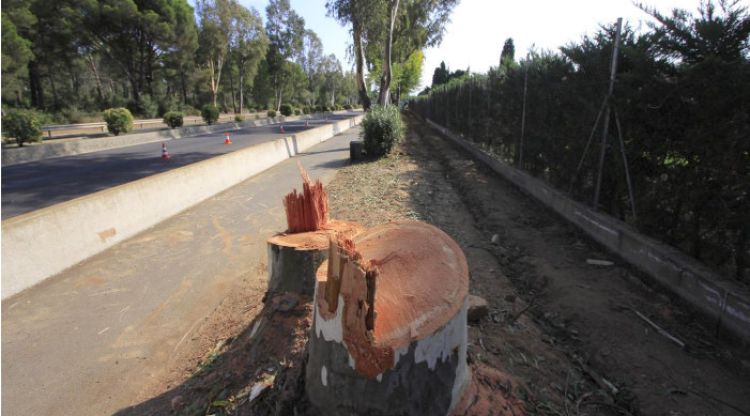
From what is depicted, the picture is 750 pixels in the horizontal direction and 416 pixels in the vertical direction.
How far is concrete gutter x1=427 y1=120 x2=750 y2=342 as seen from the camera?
3.25 metres

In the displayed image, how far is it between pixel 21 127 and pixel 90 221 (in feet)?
53.8

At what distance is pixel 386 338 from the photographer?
148 cm

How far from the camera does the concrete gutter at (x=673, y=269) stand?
3248 mm

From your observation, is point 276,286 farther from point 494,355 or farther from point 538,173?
point 538,173

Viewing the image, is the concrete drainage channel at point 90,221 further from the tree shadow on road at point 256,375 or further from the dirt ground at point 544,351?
the tree shadow on road at point 256,375

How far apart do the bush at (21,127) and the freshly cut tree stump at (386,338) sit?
21400 millimetres

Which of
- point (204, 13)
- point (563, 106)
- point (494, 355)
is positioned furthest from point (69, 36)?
point (494, 355)

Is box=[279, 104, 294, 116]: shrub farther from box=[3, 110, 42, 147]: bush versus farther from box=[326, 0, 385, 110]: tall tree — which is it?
box=[3, 110, 42, 147]: bush

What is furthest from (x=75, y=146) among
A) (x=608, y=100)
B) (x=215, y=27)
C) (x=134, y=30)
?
(x=215, y=27)

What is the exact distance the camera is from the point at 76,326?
369cm

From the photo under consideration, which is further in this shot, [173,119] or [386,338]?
[173,119]

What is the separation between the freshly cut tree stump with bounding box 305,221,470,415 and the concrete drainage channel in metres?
4.37

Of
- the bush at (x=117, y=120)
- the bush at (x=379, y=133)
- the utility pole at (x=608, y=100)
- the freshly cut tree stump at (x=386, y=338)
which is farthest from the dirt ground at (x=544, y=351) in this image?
the bush at (x=117, y=120)

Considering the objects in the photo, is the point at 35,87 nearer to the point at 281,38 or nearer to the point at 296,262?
the point at 281,38
